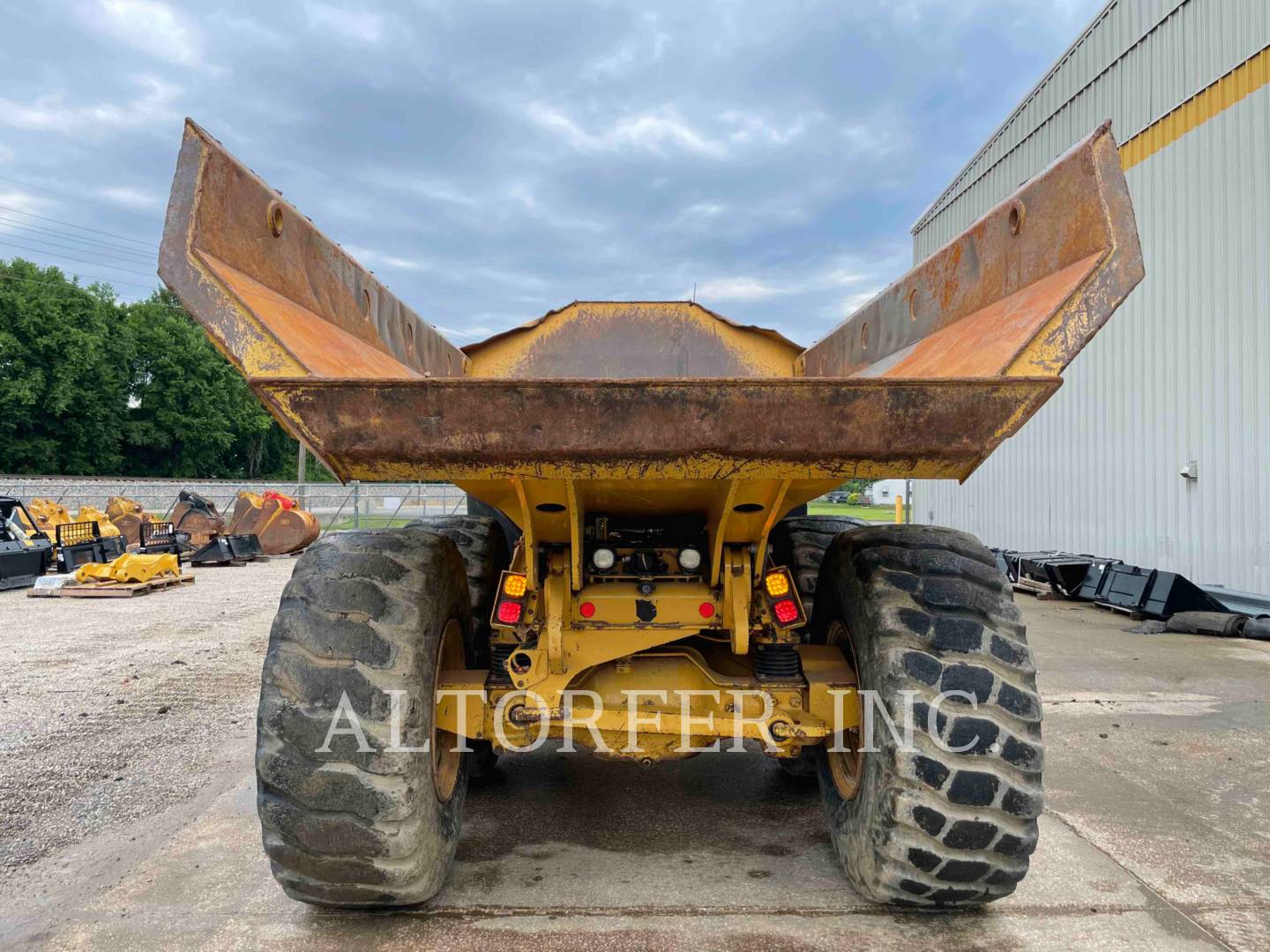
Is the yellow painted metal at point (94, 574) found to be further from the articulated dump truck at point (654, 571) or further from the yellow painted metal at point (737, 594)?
the yellow painted metal at point (737, 594)

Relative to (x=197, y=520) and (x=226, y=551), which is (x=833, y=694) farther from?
(x=197, y=520)

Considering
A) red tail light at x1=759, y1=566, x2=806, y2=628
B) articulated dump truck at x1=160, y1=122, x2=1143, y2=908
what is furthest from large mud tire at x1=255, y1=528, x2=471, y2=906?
red tail light at x1=759, y1=566, x2=806, y2=628

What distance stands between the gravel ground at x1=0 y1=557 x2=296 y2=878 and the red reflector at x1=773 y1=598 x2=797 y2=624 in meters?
3.06

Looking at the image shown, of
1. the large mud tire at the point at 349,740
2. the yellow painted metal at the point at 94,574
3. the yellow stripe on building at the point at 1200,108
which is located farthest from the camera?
the yellow painted metal at the point at 94,574

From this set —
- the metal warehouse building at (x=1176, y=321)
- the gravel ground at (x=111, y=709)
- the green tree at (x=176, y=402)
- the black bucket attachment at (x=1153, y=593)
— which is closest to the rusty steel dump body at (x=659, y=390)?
the gravel ground at (x=111, y=709)

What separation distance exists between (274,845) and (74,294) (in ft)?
177

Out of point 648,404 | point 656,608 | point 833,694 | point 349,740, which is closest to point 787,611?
point 833,694

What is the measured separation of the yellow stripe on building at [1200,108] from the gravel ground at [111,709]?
33.2 feet

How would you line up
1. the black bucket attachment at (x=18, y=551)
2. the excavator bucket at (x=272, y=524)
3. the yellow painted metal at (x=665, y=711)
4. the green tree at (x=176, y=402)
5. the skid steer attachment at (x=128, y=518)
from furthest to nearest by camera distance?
the green tree at (x=176, y=402) → the excavator bucket at (x=272, y=524) → the skid steer attachment at (x=128, y=518) → the black bucket attachment at (x=18, y=551) → the yellow painted metal at (x=665, y=711)

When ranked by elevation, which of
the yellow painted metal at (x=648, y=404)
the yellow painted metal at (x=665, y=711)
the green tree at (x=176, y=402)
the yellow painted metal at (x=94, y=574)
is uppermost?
the green tree at (x=176, y=402)

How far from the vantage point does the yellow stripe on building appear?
911 cm

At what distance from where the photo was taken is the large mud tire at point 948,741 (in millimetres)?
2459

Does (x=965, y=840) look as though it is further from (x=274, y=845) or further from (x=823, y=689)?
(x=274, y=845)

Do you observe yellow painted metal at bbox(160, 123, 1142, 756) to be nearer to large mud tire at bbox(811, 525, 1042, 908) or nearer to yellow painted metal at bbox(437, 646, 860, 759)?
yellow painted metal at bbox(437, 646, 860, 759)
